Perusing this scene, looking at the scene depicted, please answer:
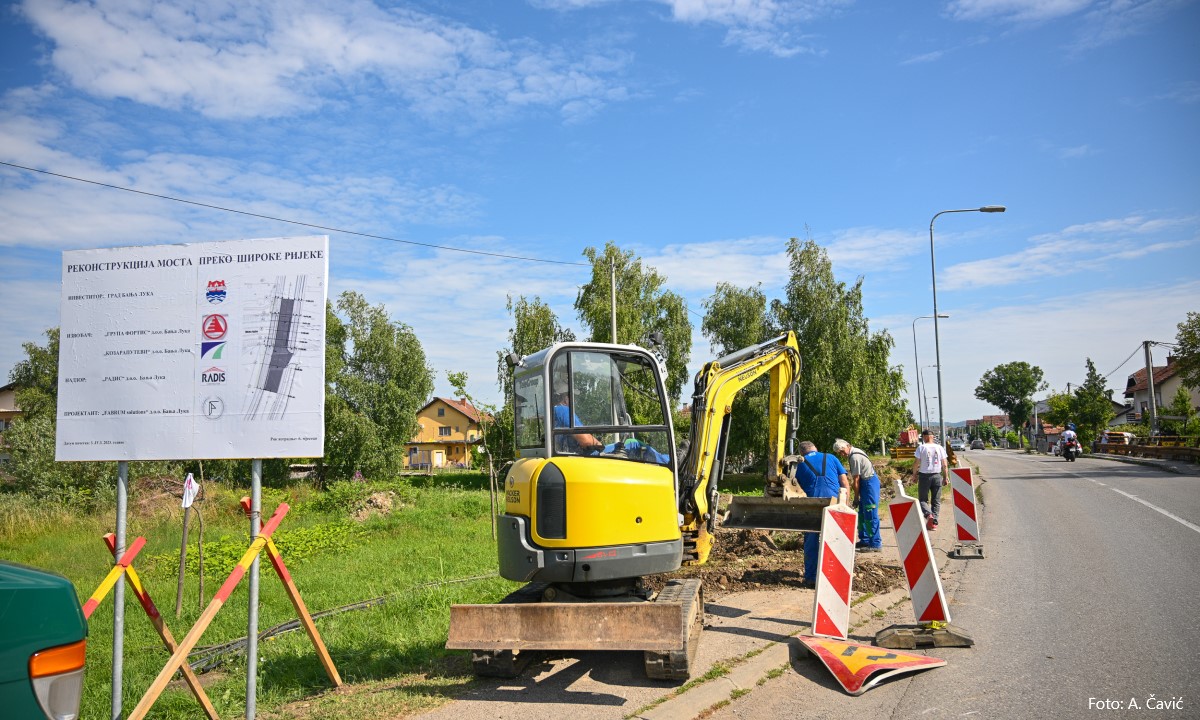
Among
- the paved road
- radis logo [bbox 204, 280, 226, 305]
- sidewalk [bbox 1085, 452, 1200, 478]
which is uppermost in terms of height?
radis logo [bbox 204, 280, 226, 305]

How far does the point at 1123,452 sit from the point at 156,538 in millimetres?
42170

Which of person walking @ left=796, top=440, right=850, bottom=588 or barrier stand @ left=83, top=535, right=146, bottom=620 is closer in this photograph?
barrier stand @ left=83, top=535, right=146, bottom=620

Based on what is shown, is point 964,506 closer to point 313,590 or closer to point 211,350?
point 313,590

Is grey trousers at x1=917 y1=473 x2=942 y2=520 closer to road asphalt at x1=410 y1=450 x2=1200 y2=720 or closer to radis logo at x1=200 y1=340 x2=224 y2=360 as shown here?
road asphalt at x1=410 y1=450 x2=1200 y2=720

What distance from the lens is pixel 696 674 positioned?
20.0ft

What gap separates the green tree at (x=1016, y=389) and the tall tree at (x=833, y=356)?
86.0m

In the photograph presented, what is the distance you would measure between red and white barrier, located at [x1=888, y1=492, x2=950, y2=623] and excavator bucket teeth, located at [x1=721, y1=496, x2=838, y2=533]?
2005 millimetres

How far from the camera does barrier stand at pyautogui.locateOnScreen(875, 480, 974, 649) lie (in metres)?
6.65

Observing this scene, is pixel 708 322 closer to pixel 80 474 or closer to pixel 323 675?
pixel 80 474

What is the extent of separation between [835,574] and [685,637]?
2052 millimetres

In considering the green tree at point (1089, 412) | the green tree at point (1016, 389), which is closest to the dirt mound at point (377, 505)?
the green tree at point (1089, 412)

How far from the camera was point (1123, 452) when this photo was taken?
38625 millimetres

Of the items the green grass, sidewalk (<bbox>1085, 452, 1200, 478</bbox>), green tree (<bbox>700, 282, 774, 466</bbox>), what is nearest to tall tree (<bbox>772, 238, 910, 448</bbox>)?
green tree (<bbox>700, 282, 774, 466</bbox>)

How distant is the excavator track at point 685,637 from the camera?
5.77 m
